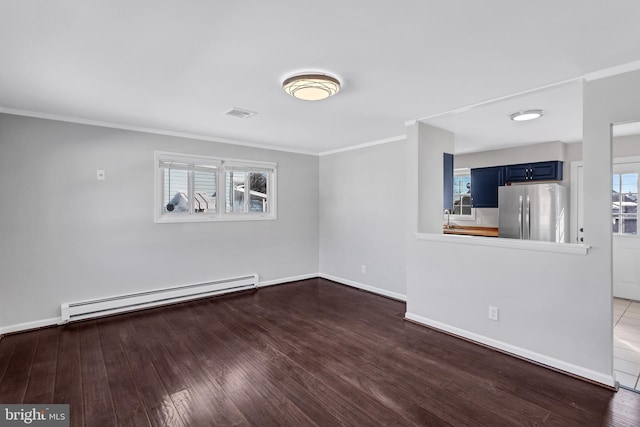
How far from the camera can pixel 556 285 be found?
2.61 meters

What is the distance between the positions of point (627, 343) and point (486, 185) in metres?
3.08

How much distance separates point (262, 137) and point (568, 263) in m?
3.94

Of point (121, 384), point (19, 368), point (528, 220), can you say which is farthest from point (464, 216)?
point (19, 368)

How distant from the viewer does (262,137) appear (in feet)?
15.3

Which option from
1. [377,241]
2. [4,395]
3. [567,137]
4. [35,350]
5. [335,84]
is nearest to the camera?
[4,395]

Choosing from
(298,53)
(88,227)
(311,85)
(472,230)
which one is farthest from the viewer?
(472,230)

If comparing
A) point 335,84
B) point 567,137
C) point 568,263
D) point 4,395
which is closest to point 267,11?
point 335,84

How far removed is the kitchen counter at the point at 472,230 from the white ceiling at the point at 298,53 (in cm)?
238

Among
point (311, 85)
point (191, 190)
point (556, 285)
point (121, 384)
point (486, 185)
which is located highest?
point (311, 85)

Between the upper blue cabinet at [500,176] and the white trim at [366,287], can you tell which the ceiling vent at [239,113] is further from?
the upper blue cabinet at [500,176]

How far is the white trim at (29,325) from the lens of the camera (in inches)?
130

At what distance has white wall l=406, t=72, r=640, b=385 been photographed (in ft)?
7.68

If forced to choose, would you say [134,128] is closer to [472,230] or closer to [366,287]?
[366,287]

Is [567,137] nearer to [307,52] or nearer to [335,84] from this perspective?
[335,84]
